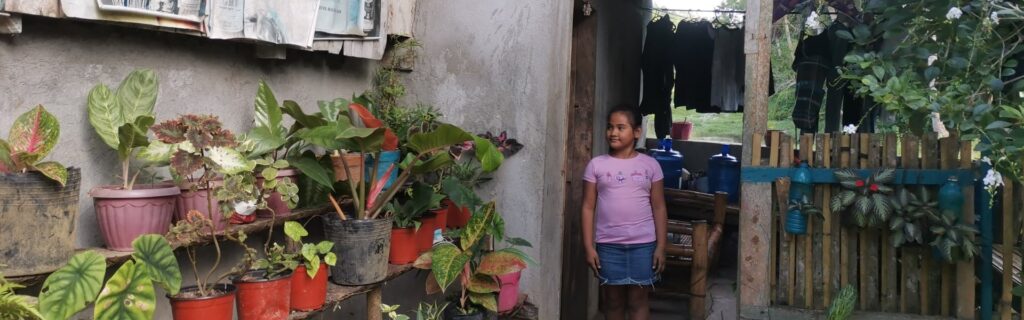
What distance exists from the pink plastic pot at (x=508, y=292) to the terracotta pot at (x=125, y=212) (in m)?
1.70

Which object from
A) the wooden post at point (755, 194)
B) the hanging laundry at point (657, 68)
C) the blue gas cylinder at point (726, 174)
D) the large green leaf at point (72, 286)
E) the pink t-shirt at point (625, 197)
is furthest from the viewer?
the hanging laundry at point (657, 68)

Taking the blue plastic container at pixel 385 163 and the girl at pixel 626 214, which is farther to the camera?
the girl at pixel 626 214

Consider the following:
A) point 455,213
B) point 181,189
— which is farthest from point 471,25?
point 181,189

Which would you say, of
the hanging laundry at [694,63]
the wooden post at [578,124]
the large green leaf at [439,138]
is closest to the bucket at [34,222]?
the large green leaf at [439,138]

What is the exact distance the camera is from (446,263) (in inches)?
115

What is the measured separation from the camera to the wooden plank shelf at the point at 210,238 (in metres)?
1.83

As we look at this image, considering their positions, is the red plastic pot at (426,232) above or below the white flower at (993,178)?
below

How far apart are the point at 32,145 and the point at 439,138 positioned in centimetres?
127

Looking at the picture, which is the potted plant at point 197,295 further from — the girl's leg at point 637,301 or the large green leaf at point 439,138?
the girl's leg at point 637,301

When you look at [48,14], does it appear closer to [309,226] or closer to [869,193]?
[309,226]

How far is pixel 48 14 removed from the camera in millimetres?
1885

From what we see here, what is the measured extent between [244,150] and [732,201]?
5.40 meters

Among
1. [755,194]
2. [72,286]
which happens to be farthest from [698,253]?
[72,286]

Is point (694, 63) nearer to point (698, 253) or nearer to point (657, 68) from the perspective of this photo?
point (657, 68)
